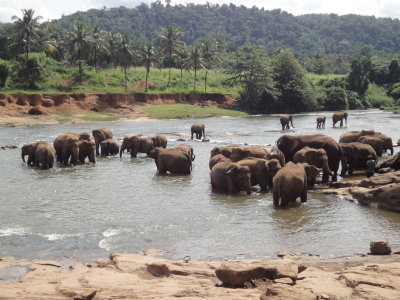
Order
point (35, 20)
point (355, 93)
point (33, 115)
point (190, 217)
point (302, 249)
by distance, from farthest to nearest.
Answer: point (355, 93), point (35, 20), point (33, 115), point (190, 217), point (302, 249)

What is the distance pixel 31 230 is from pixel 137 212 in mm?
2809

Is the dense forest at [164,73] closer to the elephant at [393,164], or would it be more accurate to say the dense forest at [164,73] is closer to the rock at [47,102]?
the rock at [47,102]

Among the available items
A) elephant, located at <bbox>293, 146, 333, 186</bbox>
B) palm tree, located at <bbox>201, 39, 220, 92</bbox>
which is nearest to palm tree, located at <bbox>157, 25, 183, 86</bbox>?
palm tree, located at <bbox>201, 39, 220, 92</bbox>

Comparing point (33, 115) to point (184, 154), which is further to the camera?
point (33, 115)

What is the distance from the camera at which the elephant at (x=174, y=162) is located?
1933 centimetres

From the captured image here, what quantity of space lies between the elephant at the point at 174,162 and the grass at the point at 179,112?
38358mm

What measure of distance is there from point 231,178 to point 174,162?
467cm

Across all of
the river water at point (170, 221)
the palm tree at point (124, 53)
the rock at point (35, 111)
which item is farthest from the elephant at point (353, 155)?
the palm tree at point (124, 53)

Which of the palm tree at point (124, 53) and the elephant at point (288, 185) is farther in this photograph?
the palm tree at point (124, 53)

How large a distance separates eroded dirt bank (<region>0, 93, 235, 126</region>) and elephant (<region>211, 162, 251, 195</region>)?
120ft

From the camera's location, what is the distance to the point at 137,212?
44.4ft

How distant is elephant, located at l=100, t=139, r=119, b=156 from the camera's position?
85.6 feet

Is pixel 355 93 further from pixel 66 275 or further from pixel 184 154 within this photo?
pixel 66 275

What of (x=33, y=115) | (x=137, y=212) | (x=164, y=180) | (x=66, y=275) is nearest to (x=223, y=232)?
(x=137, y=212)
